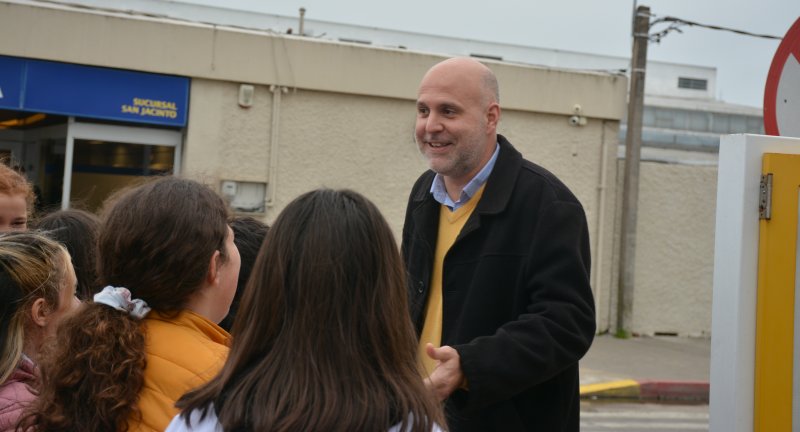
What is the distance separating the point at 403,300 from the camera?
183 centimetres

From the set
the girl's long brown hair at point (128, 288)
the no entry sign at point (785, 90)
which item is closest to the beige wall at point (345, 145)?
the no entry sign at point (785, 90)

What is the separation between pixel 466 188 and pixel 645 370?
350 inches

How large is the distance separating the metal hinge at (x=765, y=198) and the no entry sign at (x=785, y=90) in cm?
95

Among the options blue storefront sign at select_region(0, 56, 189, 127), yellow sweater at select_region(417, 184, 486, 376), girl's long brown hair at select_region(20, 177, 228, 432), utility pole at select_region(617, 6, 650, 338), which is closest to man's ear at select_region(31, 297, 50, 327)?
girl's long brown hair at select_region(20, 177, 228, 432)

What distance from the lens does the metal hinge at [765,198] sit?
2805 mm

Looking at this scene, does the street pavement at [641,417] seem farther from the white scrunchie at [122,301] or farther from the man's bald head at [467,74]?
the white scrunchie at [122,301]

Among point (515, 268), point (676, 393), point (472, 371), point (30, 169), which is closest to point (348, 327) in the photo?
point (472, 371)

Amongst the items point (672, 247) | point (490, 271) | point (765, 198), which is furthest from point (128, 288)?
point (672, 247)

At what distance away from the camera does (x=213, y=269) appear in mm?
2232

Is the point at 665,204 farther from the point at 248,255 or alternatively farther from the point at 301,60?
the point at 248,255

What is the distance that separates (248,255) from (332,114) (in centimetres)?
992

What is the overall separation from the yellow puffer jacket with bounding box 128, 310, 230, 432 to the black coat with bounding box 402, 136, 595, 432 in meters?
0.79

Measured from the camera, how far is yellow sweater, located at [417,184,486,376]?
3.04 meters

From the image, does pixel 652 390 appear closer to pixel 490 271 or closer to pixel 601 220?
pixel 601 220
